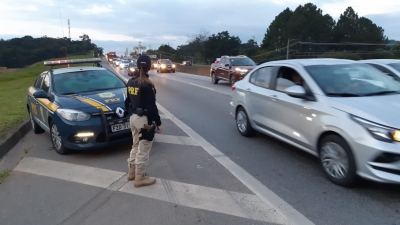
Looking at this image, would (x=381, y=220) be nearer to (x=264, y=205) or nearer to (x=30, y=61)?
(x=264, y=205)

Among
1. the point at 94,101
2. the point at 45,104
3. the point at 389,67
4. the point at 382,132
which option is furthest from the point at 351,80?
the point at 45,104

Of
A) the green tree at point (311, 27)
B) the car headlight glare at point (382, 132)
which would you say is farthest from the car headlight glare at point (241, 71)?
the green tree at point (311, 27)

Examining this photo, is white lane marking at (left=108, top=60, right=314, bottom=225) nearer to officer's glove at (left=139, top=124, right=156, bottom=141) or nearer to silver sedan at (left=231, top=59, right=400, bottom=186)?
silver sedan at (left=231, top=59, right=400, bottom=186)

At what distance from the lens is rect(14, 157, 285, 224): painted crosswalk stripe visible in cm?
427

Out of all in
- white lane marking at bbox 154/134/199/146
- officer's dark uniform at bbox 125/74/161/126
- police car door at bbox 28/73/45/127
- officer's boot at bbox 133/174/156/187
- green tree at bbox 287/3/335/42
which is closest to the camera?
officer's dark uniform at bbox 125/74/161/126

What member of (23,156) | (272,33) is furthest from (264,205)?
(272,33)

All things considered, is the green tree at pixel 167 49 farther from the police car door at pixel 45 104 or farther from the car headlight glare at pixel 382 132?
the car headlight glare at pixel 382 132

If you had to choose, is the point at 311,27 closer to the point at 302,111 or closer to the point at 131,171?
the point at 302,111

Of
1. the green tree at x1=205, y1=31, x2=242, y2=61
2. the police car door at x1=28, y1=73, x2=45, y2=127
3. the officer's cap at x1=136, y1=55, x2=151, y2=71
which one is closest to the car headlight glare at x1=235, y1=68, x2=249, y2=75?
the police car door at x1=28, y1=73, x2=45, y2=127

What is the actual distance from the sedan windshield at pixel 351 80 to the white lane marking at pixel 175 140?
275 cm

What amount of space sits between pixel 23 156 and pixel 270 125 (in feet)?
15.5

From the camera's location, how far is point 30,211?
4.57 meters

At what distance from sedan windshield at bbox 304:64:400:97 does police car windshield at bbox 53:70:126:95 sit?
4.22 metres

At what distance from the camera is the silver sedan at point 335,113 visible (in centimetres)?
432
